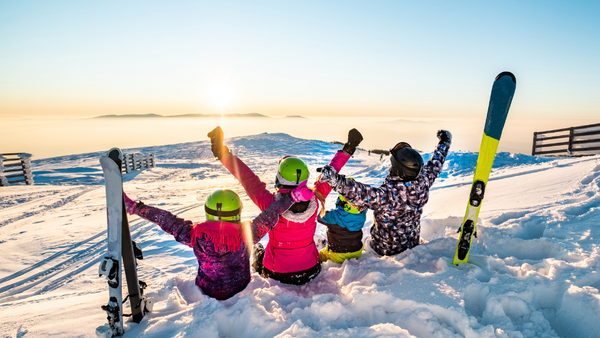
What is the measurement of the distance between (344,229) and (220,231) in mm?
1580

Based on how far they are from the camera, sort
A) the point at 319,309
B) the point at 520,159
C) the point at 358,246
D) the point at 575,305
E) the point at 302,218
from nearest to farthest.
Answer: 1. the point at 575,305
2. the point at 319,309
3. the point at 302,218
4. the point at 358,246
5. the point at 520,159

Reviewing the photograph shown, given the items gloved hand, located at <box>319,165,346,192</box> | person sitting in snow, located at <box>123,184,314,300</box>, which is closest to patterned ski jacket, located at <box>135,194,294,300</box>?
person sitting in snow, located at <box>123,184,314,300</box>

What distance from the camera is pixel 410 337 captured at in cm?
202

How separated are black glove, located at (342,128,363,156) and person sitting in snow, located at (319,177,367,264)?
0.67 m

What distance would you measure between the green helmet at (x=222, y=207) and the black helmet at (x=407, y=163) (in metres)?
1.73

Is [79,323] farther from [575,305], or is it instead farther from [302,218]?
[575,305]

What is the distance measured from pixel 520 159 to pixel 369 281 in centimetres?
1117

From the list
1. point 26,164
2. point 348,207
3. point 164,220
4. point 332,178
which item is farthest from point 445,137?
point 26,164

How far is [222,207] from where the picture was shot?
2.65m

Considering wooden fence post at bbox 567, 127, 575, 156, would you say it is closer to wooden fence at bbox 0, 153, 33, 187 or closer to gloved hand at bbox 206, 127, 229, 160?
gloved hand at bbox 206, 127, 229, 160

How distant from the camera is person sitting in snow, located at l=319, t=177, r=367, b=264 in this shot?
11.2ft

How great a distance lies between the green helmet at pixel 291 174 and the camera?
3.01m

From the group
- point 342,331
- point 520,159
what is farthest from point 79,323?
point 520,159

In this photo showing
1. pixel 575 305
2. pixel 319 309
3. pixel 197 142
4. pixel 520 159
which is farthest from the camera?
pixel 197 142
